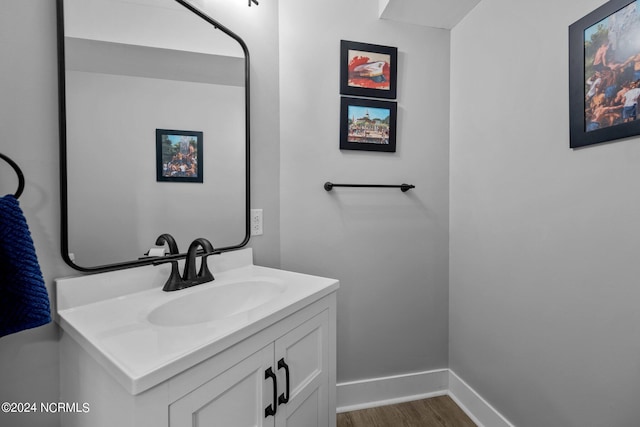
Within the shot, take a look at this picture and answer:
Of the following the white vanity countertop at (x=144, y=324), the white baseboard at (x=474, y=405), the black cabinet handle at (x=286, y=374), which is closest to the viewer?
the white vanity countertop at (x=144, y=324)

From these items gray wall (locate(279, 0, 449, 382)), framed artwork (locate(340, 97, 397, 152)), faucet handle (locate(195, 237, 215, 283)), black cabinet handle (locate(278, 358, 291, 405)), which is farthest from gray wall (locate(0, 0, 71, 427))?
framed artwork (locate(340, 97, 397, 152))

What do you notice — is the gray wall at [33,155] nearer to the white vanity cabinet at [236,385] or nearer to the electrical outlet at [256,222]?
the white vanity cabinet at [236,385]

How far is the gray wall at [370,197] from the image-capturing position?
152 cm

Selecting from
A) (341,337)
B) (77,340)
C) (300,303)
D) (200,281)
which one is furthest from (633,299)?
(77,340)

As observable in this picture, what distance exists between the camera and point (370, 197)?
161 centimetres

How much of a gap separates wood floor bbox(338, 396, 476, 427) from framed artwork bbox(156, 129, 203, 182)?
4.85 ft

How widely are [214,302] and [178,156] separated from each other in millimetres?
594

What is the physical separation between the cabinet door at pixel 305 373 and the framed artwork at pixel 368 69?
1206mm

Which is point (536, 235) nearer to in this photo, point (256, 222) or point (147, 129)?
point (256, 222)

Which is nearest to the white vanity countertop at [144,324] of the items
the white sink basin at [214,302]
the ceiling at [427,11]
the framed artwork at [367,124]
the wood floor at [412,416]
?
the white sink basin at [214,302]

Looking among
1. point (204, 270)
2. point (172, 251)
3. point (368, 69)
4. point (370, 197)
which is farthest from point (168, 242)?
point (368, 69)

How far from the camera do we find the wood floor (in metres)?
1.48

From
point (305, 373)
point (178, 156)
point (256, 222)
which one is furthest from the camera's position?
point (256, 222)

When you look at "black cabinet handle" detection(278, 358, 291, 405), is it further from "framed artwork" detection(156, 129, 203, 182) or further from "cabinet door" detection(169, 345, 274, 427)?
"framed artwork" detection(156, 129, 203, 182)
